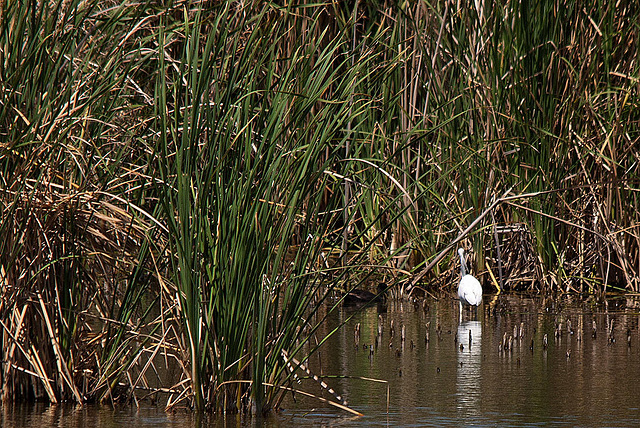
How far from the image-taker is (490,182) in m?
7.77

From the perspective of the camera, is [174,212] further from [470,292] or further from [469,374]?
[470,292]

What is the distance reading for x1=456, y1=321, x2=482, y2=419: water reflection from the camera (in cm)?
428

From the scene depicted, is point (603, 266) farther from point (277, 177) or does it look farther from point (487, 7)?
point (277, 177)

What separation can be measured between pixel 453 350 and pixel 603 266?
2.62 metres

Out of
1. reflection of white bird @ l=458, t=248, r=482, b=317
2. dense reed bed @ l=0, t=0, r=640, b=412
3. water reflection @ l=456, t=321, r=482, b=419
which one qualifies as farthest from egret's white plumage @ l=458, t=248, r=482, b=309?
dense reed bed @ l=0, t=0, r=640, b=412

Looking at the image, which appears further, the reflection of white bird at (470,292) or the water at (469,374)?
the reflection of white bird at (470,292)

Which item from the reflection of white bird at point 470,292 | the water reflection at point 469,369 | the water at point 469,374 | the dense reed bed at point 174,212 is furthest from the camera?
the reflection of white bird at point 470,292

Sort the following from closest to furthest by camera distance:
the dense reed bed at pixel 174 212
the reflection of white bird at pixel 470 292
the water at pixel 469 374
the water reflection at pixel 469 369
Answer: the dense reed bed at pixel 174 212, the water at pixel 469 374, the water reflection at pixel 469 369, the reflection of white bird at pixel 470 292

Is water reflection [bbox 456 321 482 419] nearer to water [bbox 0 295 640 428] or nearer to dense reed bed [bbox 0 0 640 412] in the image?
water [bbox 0 295 640 428]

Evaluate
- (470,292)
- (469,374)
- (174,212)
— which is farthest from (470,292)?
(174,212)

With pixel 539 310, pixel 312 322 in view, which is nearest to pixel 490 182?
pixel 539 310

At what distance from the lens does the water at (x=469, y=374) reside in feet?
13.0

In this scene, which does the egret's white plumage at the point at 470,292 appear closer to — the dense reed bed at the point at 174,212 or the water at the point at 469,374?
the water at the point at 469,374

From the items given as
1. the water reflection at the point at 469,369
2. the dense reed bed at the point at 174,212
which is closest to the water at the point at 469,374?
the water reflection at the point at 469,369
